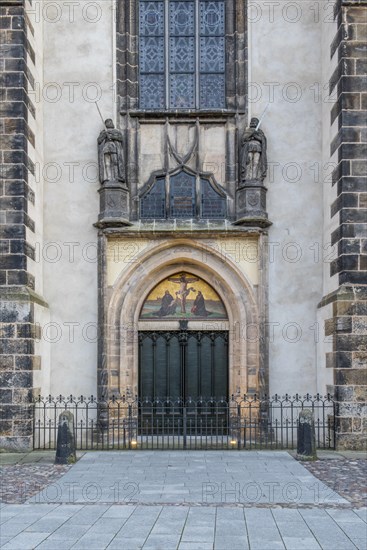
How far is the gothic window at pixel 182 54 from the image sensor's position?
1573 cm

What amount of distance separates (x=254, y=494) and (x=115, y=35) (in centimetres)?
994

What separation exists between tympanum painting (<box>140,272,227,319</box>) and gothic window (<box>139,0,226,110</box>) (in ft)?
11.7

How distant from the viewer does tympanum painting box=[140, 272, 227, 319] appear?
1553 centimetres

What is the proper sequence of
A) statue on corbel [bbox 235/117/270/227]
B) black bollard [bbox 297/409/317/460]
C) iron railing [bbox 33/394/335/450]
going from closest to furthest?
black bollard [bbox 297/409/317/460] → iron railing [bbox 33/394/335/450] → statue on corbel [bbox 235/117/270/227]

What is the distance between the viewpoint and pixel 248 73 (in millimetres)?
15555

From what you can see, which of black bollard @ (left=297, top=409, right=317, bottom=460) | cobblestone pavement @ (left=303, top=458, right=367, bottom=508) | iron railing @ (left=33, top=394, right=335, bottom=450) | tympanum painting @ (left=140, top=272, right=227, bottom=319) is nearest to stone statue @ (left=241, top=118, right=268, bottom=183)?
tympanum painting @ (left=140, top=272, right=227, bottom=319)

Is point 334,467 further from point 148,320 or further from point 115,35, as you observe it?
point 115,35

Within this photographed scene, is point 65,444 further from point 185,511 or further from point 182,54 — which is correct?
point 182,54

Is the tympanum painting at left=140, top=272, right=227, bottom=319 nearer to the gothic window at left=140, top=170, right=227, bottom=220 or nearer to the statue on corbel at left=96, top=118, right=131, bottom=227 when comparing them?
the gothic window at left=140, top=170, right=227, bottom=220

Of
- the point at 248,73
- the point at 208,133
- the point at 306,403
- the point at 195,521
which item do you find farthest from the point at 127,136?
the point at 195,521

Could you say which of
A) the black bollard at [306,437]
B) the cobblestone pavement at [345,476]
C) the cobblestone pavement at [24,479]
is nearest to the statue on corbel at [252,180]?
the black bollard at [306,437]

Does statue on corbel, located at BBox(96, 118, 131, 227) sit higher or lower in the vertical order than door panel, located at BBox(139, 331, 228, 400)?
higher

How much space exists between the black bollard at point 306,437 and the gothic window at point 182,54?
21.8 ft

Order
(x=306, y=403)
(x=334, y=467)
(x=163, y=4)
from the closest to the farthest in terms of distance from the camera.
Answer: (x=334, y=467) → (x=306, y=403) → (x=163, y=4)
